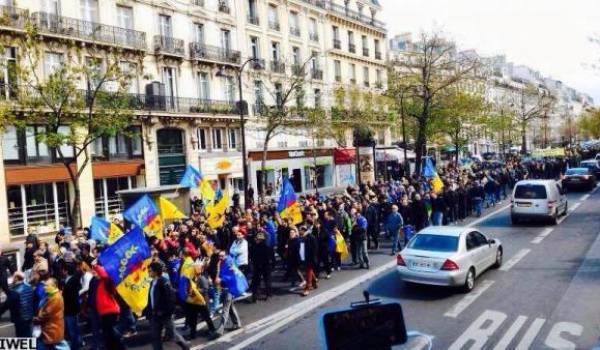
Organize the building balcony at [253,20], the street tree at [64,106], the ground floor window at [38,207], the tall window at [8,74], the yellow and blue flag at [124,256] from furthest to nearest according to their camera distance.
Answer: the building balcony at [253,20]
the ground floor window at [38,207]
the street tree at [64,106]
the tall window at [8,74]
the yellow and blue flag at [124,256]

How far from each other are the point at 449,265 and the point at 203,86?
84.0ft

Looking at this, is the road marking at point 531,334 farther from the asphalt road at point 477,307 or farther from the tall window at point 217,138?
the tall window at point 217,138

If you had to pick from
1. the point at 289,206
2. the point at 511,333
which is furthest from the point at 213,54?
the point at 511,333

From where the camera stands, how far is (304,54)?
4247 centimetres

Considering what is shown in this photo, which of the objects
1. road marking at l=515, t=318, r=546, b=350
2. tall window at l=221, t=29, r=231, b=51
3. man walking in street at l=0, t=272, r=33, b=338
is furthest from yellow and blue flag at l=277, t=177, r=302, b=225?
tall window at l=221, t=29, r=231, b=51

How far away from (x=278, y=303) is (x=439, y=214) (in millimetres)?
9511

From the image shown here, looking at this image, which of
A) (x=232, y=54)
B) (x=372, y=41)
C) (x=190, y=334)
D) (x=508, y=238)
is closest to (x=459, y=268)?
(x=190, y=334)

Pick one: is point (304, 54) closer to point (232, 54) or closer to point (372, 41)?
point (232, 54)

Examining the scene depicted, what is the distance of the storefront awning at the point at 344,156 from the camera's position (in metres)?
44.8

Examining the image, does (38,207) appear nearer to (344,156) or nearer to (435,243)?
(435,243)

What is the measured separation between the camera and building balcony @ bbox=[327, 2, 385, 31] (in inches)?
1803

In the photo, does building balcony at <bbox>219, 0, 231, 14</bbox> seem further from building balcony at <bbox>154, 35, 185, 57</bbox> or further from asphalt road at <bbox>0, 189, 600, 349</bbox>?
asphalt road at <bbox>0, 189, 600, 349</bbox>

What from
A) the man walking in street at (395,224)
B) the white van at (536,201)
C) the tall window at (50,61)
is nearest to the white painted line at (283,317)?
the man walking in street at (395,224)

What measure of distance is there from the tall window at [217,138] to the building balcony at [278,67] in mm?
7280
